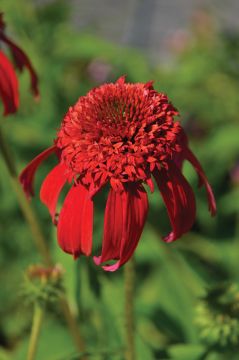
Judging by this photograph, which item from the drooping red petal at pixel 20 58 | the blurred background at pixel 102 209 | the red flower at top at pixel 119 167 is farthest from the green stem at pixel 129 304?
the drooping red petal at pixel 20 58

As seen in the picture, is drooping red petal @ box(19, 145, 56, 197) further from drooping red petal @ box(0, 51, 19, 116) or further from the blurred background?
the blurred background

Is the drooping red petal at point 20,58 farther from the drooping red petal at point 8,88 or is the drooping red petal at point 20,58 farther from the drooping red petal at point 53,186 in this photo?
the drooping red petal at point 53,186

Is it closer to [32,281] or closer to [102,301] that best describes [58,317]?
[102,301]

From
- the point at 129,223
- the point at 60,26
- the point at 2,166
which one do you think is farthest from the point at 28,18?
the point at 129,223

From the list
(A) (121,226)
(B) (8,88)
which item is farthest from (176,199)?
(B) (8,88)

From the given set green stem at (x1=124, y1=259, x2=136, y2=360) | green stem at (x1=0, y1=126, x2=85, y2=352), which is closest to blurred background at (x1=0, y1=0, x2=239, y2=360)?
green stem at (x1=0, y1=126, x2=85, y2=352)

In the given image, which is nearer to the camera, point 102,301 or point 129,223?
point 129,223
